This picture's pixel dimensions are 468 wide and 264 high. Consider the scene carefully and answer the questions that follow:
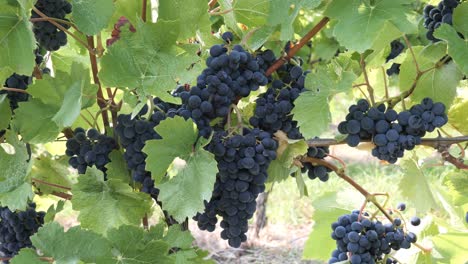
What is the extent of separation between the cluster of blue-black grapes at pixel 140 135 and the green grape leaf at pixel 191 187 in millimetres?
79

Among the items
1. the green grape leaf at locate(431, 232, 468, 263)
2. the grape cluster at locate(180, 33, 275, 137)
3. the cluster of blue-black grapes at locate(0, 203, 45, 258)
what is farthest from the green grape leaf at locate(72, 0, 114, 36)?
the green grape leaf at locate(431, 232, 468, 263)

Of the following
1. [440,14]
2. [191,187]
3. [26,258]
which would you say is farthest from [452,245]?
[26,258]

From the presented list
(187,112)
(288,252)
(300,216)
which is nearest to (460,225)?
(187,112)

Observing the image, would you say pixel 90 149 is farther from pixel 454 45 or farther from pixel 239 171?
pixel 454 45

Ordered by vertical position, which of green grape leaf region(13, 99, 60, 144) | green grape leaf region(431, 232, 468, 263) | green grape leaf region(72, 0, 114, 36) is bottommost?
green grape leaf region(431, 232, 468, 263)

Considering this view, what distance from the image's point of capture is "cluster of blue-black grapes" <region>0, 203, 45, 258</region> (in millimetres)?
1450

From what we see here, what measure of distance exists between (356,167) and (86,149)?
16.8ft

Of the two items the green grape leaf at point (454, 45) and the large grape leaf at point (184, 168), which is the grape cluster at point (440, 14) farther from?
the large grape leaf at point (184, 168)

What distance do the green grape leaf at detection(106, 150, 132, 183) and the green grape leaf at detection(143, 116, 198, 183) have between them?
6.1 inches

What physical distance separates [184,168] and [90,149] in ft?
0.80

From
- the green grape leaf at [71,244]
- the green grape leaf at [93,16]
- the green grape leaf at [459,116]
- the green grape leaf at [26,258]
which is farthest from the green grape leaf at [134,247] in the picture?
the green grape leaf at [459,116]

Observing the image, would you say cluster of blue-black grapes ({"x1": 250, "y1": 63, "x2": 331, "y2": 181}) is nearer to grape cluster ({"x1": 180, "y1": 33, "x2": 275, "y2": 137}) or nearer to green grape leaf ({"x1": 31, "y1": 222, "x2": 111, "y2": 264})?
grape cluster ({"x1": 180, "y1": 33, "x2": 275, "y2": 137})

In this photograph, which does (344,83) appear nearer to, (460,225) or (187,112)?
(187,112)

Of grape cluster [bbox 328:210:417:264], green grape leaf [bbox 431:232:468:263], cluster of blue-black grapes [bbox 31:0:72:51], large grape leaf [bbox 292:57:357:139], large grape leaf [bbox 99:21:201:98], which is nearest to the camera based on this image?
large grape leaf [bbox 99:21:201:98]
